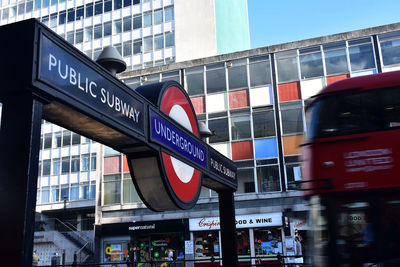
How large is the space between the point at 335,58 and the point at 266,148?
6.18m

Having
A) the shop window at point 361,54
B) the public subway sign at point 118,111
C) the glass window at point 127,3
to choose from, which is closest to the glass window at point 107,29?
the glass window at point 127,3

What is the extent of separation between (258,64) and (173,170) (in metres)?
20.2

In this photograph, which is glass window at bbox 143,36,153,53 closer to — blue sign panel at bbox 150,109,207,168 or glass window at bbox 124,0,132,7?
glass window at bbox 124,0,132,7

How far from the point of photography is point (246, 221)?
886 inches

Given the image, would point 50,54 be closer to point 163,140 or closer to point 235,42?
point 163,140

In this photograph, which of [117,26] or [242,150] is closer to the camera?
[242,150]

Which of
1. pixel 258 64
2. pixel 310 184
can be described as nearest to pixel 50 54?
pixel 310 184

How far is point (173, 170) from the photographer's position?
201 inches

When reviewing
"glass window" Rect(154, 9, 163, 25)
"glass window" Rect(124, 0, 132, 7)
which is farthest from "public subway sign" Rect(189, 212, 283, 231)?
"glass window" Rect(124, 0, 132, 7)

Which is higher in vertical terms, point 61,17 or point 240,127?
point 61,17

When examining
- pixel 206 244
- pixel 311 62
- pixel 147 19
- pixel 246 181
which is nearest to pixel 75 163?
pixel 147 19

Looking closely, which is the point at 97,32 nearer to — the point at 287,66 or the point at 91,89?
the point at 287,66

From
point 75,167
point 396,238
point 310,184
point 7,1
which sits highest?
point 7,1

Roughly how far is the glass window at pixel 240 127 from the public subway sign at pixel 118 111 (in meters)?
17.1
